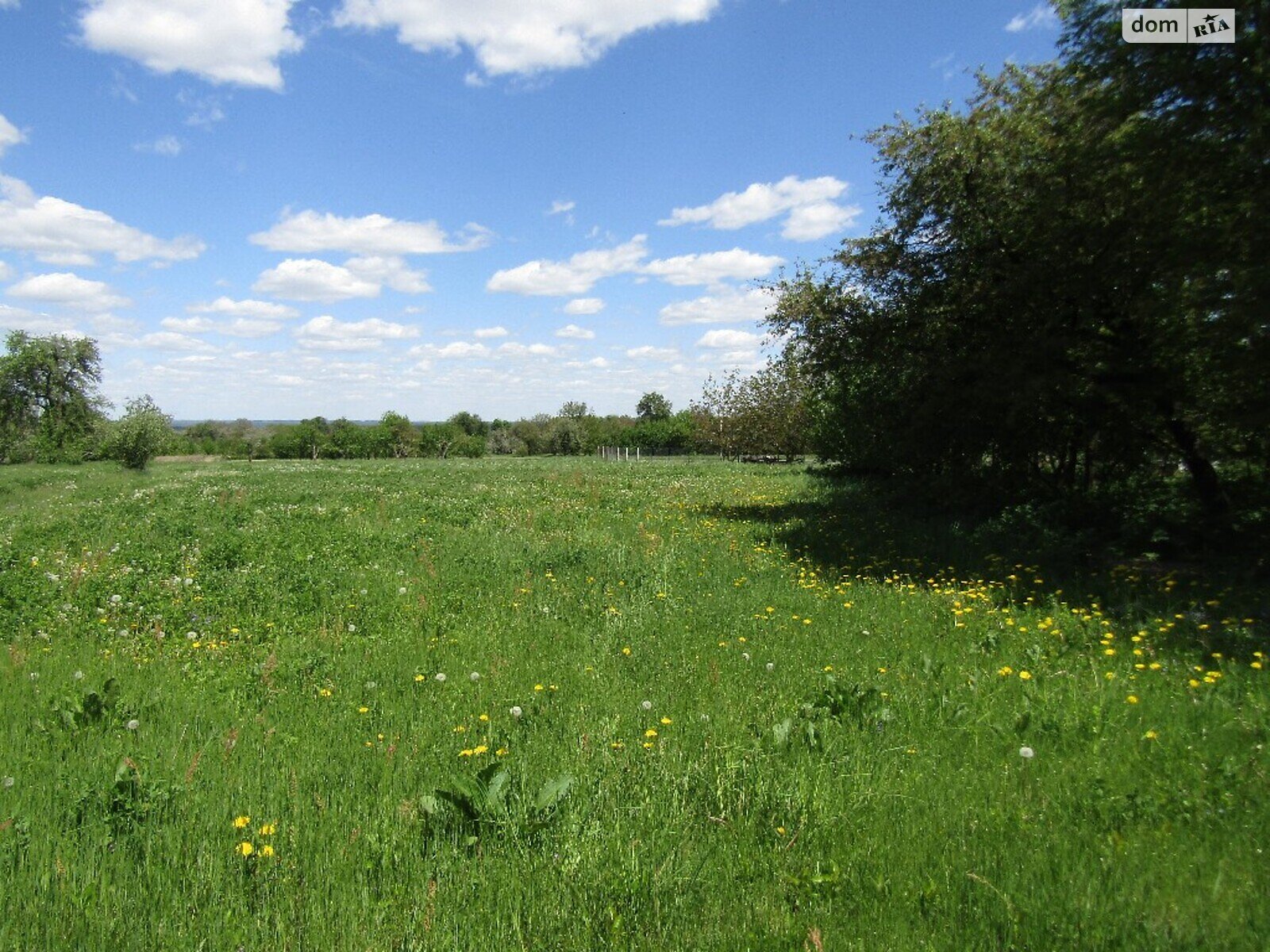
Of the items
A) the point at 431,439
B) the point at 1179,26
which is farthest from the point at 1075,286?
the point at 431,439

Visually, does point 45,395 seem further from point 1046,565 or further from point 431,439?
point 1046,565

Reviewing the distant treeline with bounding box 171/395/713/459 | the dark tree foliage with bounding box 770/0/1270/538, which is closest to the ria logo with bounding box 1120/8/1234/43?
the dark tree foliage with bounding box 770/0/1270/538

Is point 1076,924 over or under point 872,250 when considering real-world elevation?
under

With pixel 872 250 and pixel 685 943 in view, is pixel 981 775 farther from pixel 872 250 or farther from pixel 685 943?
pixel 872 250

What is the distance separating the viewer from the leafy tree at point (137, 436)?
39.2 metres

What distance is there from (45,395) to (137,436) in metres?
31.3

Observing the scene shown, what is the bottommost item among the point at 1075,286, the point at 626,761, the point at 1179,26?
the point at 626,761

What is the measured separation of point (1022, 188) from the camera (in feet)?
41.5

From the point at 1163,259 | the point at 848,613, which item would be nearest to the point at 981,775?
the point at 848,613

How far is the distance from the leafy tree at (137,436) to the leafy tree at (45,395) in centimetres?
1960

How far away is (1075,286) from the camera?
38.9 ft

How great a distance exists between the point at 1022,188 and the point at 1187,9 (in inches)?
158

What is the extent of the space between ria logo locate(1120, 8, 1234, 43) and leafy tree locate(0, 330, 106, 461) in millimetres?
67069

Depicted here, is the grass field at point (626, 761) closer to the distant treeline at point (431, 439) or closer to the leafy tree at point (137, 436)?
the leafy tree at point (137, 436)
